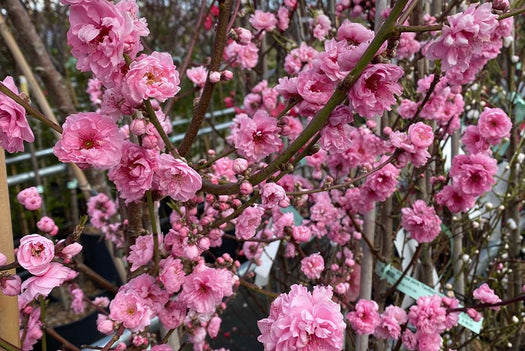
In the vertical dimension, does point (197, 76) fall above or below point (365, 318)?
above

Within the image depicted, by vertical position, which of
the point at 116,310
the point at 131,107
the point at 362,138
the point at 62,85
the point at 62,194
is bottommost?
the point at 62,194

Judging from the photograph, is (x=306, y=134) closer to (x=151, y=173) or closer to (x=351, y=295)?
(x=151, y=173)

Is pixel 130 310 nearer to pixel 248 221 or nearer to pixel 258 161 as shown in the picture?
pixel 248 221

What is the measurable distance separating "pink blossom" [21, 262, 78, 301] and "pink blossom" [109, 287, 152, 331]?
15 centimetres

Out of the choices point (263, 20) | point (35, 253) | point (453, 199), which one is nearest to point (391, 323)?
point (453, 199)

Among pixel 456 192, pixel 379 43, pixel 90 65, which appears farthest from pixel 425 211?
pixel 90 65

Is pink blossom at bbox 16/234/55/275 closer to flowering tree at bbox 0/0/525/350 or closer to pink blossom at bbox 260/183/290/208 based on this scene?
flowering tree at bbox 0/0/525/350

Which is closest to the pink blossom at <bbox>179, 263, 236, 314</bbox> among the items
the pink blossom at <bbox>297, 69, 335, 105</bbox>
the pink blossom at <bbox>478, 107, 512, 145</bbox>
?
the pink blossom at <bbox>297, 69, 335, 105</bbox>

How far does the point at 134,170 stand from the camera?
2.58 ft

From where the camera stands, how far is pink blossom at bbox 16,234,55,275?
2.63 ft

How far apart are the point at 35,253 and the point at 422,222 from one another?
114 cm

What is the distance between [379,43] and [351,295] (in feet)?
4.24

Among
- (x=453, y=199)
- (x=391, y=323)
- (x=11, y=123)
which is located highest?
(x=11, y=123)

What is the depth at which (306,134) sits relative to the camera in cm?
86
